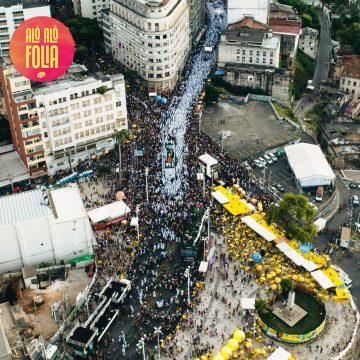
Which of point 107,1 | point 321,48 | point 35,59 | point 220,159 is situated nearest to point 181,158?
point 220,159

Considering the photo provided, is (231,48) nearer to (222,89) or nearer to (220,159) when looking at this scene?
(222,89)

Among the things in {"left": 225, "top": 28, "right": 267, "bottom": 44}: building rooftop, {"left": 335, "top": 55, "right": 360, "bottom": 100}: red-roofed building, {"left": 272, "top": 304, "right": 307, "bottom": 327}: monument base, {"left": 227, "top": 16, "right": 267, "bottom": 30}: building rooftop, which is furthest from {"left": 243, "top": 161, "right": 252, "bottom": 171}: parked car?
{"left": 335, "top": 55, "right": 360, "bottom": 100}: red-roofed building

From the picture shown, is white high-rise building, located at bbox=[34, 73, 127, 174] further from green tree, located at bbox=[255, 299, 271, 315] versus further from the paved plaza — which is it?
green tree, located at bbox=[255, 299, 271, 315]

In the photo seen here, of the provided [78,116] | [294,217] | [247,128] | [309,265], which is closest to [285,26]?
[247,128]

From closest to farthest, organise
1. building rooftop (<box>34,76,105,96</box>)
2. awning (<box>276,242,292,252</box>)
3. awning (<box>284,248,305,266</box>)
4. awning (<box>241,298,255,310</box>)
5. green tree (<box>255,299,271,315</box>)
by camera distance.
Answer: green tree (<box>255,299,271,315</box>) < awning (<box>241,298,255,310</box>) < awning (<box>284,248,305,266</box>) < awning (<box>276,242,292,252</box>) < building rooftop (<box>34,76,105,96</box>)

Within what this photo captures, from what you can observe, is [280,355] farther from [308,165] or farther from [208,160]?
[308,165]
